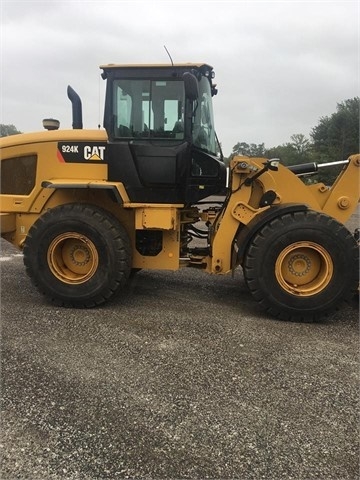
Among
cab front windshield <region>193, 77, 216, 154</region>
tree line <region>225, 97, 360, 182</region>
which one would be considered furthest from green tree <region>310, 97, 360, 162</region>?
cab front windshield <region>193, 77, 216, 154</region>

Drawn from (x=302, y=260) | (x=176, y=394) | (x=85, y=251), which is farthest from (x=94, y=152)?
(x=176, y=394)

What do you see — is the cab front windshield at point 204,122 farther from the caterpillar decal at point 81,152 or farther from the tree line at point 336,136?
the tree line at point 336,136

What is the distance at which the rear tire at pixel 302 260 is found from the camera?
4.34 m

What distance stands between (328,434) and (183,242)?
10.1 feet

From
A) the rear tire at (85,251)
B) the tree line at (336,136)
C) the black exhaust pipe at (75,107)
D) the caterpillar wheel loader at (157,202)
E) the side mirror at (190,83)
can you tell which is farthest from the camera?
the tree line at (336,136)

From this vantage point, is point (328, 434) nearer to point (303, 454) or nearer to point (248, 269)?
point (303, 454)

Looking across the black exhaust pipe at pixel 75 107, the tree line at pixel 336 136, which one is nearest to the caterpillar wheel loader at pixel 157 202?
the black exhaust pipe at pixel 75 107

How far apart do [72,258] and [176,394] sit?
2.46 meters

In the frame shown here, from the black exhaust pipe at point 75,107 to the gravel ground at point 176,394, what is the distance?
226 centimetres

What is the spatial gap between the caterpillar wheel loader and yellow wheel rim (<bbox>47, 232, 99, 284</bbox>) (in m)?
0.01

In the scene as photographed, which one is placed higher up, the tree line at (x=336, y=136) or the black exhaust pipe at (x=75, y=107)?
the tree line at (x=336, y=136)

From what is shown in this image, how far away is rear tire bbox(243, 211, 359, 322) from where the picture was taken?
434 centimetres

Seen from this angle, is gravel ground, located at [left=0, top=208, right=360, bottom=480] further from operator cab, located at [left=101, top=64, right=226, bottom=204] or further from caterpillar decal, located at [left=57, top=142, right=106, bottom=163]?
caterpillar decal, located at [left=57, top=142, right=106, bottom=163]

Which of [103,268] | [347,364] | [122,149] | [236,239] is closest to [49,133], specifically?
[122,149]
